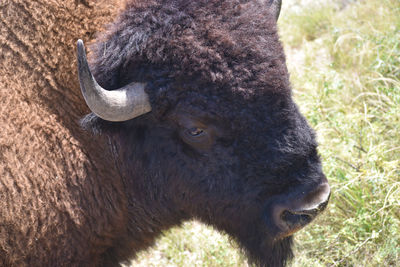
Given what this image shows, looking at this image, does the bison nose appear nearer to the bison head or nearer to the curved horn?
the bison head

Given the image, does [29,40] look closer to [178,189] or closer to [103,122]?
[103,122]

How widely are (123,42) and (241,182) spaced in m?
1.05

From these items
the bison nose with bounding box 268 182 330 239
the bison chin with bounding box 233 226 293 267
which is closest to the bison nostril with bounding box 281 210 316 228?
the bison nose with bounding box 268 182 330 239

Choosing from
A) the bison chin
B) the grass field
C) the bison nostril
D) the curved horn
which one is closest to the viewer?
the curved horn

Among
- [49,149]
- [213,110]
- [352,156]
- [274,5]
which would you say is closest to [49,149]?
[49,149]

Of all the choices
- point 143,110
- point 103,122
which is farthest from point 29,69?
point 143,110

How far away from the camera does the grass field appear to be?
3770mm

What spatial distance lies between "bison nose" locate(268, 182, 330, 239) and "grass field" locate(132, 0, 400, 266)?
778 millimetres

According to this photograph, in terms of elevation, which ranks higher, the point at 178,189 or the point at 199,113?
the point at 199,113

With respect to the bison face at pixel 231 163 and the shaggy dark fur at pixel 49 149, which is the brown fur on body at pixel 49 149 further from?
the bison face at pixel 231 163

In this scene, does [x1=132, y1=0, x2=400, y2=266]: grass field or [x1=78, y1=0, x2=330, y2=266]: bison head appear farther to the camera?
[x1=132, y1=0, x2=400, y2=266]: grass field

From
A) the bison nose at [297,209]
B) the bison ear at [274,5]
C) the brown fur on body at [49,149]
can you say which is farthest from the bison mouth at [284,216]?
the bison ear at [274,5]

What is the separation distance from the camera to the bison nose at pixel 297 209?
103 inches

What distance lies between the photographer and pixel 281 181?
8.57 ft
